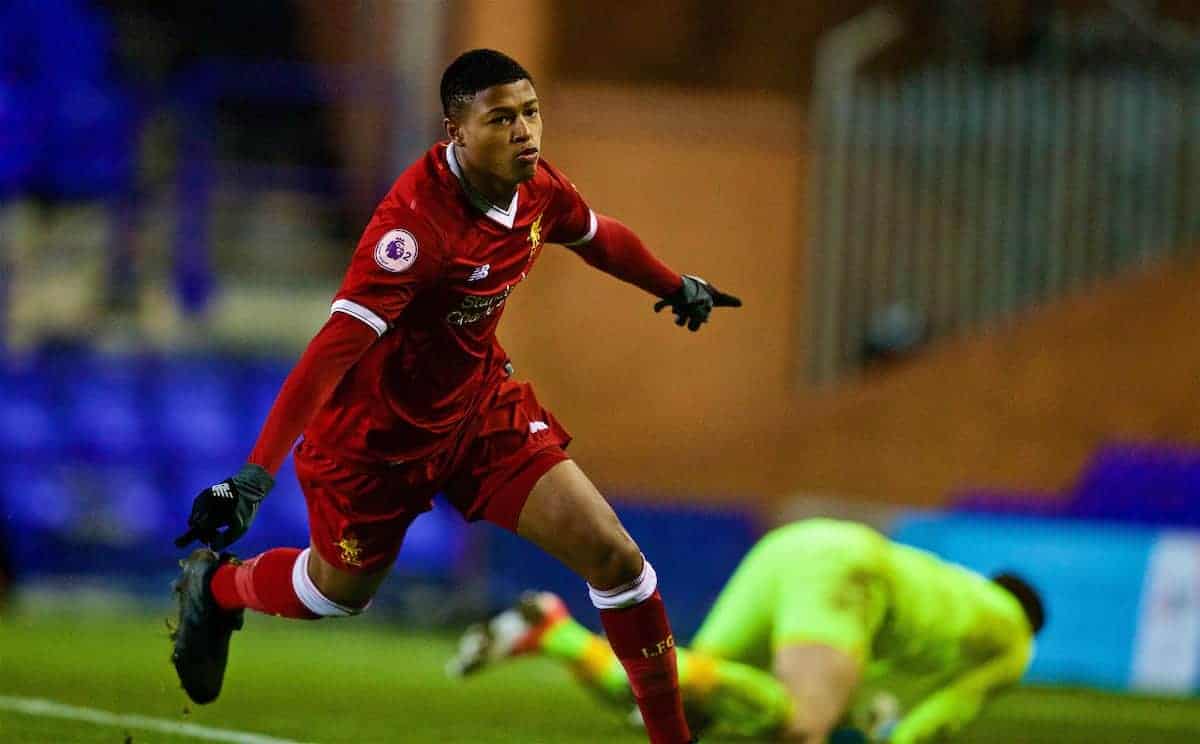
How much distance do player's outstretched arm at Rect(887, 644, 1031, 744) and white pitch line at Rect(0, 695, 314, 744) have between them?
2.19 metres

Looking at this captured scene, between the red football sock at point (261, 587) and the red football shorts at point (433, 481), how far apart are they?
208 millimetres

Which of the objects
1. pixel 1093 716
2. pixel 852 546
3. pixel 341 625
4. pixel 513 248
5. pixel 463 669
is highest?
pixel 513 248

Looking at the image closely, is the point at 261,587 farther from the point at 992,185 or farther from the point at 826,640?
the point at 992,185

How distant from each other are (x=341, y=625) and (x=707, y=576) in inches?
98.0

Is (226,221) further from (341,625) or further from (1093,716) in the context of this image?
(1093,716)

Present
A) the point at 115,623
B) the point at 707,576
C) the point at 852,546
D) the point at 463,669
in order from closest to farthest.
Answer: the point at 852,546, the point at 463,669, the point at 115,623, the point at 707,576

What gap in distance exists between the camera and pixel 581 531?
5680 millimetres

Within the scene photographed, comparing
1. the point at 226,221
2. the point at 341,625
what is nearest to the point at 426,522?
the point at 341,625

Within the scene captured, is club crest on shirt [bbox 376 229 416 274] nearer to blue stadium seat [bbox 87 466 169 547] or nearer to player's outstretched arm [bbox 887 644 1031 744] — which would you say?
player's outstretched arm [bbox 887 644 1031 744]

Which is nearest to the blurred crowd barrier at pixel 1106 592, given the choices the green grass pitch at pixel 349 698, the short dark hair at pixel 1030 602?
the green grass pitch at pixel 349 698

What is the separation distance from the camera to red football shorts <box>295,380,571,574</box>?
233 inches

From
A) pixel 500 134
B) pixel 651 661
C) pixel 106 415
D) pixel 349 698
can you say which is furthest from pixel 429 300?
pixel 106 415

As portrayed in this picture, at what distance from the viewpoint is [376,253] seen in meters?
5.46

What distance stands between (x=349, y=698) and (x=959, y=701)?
2.89m
